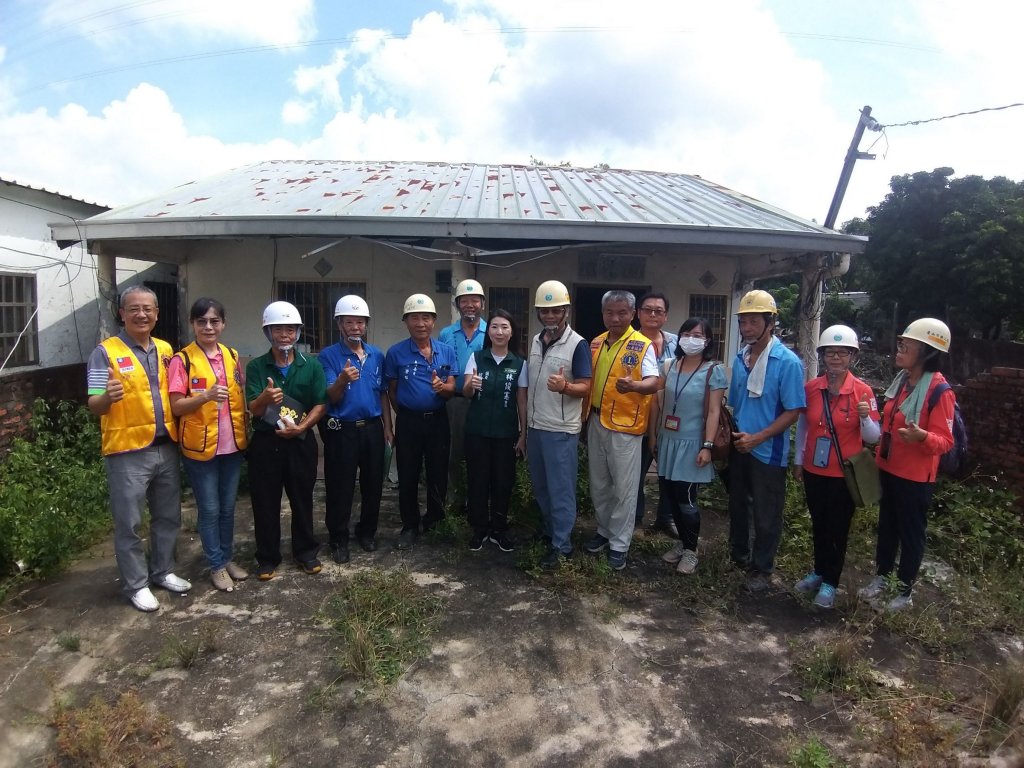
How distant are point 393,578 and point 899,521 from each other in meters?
2.99

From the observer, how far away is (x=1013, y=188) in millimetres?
15297

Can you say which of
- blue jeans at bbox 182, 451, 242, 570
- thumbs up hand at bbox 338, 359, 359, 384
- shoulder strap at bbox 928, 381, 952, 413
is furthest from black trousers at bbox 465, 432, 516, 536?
shoulder strap at bbox 928, 381, 952, 413

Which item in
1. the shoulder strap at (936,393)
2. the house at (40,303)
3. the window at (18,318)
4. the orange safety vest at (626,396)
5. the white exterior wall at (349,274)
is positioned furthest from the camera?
the white exterior wall at (349,274)

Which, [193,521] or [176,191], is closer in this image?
[193,521]

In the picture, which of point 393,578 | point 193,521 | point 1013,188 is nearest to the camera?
point 393,578

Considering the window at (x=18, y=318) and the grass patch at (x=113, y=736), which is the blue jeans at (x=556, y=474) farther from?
the window at (x=18, y=318)

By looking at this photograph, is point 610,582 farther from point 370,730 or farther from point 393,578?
point 370,730

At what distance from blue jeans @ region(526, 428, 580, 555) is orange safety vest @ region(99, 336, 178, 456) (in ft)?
7.36

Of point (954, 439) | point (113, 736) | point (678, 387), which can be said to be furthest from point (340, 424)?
point (954, 439)

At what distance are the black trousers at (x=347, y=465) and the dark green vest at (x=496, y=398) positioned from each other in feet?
2.25

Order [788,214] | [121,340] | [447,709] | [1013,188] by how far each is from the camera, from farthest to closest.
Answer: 1. [1013,188]
2. [788,214]
3. [121,340]
4. [447,709]

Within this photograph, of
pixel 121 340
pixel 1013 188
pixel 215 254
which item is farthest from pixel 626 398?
pixel 1013 188

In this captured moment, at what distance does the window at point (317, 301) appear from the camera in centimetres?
708

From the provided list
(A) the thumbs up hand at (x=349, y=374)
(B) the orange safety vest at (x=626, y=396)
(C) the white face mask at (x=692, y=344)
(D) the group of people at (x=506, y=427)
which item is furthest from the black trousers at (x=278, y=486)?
(C) the white face mask at (x=692, y=344)
